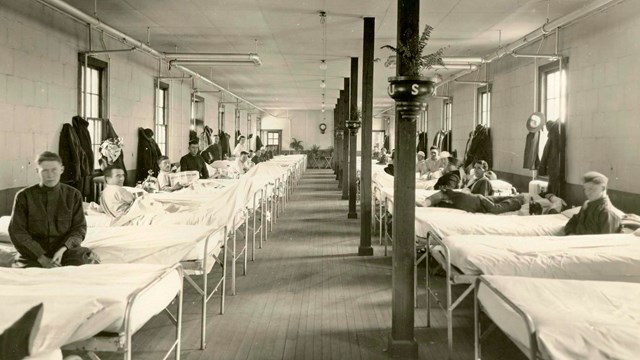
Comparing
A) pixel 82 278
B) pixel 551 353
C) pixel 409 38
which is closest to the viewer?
pixel 551 353

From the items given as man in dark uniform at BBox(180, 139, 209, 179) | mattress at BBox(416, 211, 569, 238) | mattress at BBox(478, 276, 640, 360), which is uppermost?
man in dark uniform at BBox(180, 139, 209, 179)

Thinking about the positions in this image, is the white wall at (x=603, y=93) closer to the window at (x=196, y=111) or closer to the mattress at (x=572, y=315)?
the mattress at (x=572, y=315)

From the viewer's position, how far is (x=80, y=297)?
2746mm

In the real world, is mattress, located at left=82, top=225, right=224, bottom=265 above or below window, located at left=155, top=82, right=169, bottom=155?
below

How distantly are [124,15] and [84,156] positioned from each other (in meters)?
2.10

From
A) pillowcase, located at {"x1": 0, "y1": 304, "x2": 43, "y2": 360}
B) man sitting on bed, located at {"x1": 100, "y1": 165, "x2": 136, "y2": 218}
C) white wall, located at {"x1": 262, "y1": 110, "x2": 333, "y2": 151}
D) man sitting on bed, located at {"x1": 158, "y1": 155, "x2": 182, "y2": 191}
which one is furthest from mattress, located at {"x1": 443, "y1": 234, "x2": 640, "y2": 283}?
white wall, located at {"x1": 262, "y1": 110, "x2": 333, "y2": 151}

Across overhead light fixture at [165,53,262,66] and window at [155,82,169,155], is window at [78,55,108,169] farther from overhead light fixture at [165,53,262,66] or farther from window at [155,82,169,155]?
window at [155,82,169,155]

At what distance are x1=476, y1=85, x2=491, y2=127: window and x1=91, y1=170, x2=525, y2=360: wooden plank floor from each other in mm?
6216

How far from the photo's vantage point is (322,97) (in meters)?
23.2

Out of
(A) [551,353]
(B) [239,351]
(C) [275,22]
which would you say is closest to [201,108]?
(C) [275,22]

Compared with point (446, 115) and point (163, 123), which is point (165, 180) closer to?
point (163, 123)

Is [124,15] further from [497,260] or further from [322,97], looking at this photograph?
[322,97]

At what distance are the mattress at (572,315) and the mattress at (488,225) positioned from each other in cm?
233

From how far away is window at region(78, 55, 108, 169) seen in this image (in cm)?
903
